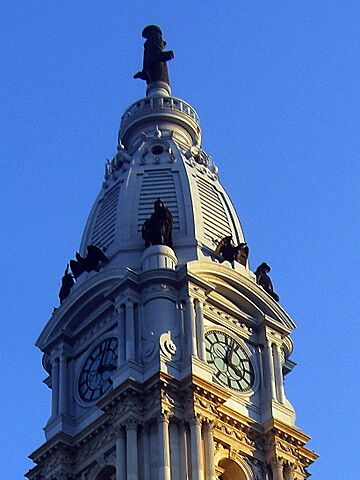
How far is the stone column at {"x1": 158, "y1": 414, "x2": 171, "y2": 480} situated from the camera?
6688 centimetres

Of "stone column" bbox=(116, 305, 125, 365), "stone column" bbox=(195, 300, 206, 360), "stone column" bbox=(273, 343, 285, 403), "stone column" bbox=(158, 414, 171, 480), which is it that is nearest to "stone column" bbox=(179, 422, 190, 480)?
"stone column" bbox=(158, 414, 171, 480)

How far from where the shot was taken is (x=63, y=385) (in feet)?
245

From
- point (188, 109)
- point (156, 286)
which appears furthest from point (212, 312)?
point (188, 109)

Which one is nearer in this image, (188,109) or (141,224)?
(141,224)

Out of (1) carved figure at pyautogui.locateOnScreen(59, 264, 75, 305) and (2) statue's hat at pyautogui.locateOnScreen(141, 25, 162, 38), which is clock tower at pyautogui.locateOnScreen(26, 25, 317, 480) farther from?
(2) statue's hat at pyautogui.locateOnScreen(141, 25, 162, 38)

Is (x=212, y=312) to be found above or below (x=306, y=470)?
above

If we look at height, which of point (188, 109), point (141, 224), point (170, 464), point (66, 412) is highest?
point (188, 109)

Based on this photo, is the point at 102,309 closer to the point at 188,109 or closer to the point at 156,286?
the point at 156,286

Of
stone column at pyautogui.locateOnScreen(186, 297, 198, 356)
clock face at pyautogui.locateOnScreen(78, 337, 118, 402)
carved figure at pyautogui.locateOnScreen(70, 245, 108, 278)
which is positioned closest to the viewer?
stone column at pyautogui.locateOnScreen(186, 297, 198, 356)

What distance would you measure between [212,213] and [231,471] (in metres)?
12.7

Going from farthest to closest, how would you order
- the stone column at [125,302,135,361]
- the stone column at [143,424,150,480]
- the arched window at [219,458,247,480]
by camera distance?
1. the stone column at [125,302,135,361]
2. the arched window at [219,458,247,480]
3. the stone column at [143,424,150,480]

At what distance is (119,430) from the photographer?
2719 inches

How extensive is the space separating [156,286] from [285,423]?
732 cm

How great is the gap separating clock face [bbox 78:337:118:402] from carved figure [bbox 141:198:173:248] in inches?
176
